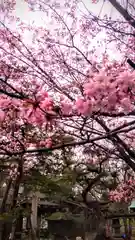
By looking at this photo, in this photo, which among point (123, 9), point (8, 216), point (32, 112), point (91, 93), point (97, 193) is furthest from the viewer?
point (97, 193)

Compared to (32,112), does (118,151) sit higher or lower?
higher

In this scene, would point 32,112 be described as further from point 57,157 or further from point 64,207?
point 64,207

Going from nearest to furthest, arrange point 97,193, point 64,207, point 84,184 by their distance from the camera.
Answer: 1. point 84,184
2. point 64,207
3. point 97,193

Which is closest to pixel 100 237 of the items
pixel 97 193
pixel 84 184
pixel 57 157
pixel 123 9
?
pixel 84 184

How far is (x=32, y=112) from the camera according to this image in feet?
6.23

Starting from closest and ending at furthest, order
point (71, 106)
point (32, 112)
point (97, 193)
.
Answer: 1. point (32, 112)
2. point (71, 106)
3. point (97, 193)

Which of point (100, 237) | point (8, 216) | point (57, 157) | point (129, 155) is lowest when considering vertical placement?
point (100, 237)

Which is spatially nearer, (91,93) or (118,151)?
(91,93)

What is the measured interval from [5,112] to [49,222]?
36.6 feet

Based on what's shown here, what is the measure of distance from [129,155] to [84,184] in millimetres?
7556

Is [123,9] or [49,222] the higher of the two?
[123,9]

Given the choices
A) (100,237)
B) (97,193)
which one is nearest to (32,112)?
(100,237)

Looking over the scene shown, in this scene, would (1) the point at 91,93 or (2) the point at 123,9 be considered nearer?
(1) the point at 91,93

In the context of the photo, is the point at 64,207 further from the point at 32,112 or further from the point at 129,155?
the point at 32,112
